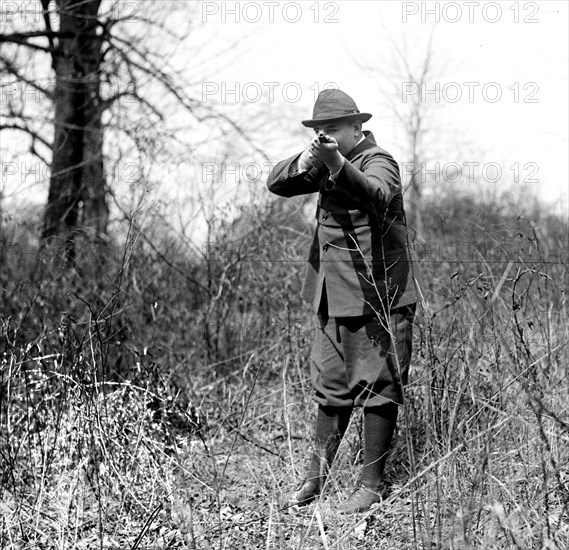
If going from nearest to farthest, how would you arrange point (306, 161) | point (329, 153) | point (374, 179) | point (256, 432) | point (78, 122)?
point (329, 153), point (374, 179), point (306, 161), point (256, 432), point (78, 122)

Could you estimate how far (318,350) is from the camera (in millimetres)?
3463

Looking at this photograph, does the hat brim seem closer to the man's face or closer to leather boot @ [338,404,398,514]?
the man's face

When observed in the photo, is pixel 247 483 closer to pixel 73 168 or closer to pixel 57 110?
pixel 73 168

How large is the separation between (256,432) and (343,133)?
6.32 ft

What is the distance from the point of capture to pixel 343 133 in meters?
3.35

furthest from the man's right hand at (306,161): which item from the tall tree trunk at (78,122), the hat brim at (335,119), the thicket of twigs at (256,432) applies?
the tall tree trunk at (78,122)

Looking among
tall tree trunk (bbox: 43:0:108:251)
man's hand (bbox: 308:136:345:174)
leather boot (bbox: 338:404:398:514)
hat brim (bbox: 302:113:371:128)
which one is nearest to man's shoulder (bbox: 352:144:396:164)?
hat brim (bbox: 302:113:371:128)

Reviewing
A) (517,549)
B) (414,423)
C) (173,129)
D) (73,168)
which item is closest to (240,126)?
(173,129)

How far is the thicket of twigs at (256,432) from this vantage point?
275cm

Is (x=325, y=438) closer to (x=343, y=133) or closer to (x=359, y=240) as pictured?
(x=359, y=240)

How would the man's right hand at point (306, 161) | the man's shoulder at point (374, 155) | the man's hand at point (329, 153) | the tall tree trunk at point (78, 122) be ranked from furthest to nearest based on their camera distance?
the tall tree trunk at point (78, 122) → the man's shoulder at point (374, 155) → the man's right hand at point (306, 161) → the man's hand at point (329, 153)

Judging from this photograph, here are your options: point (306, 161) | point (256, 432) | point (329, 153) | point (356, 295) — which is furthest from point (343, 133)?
point (256, 432)

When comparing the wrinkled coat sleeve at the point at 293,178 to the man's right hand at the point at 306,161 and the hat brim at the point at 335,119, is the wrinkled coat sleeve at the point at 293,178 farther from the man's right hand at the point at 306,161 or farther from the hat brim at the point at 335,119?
the hat brim at the point at 335,119

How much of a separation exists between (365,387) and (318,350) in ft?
1.12
